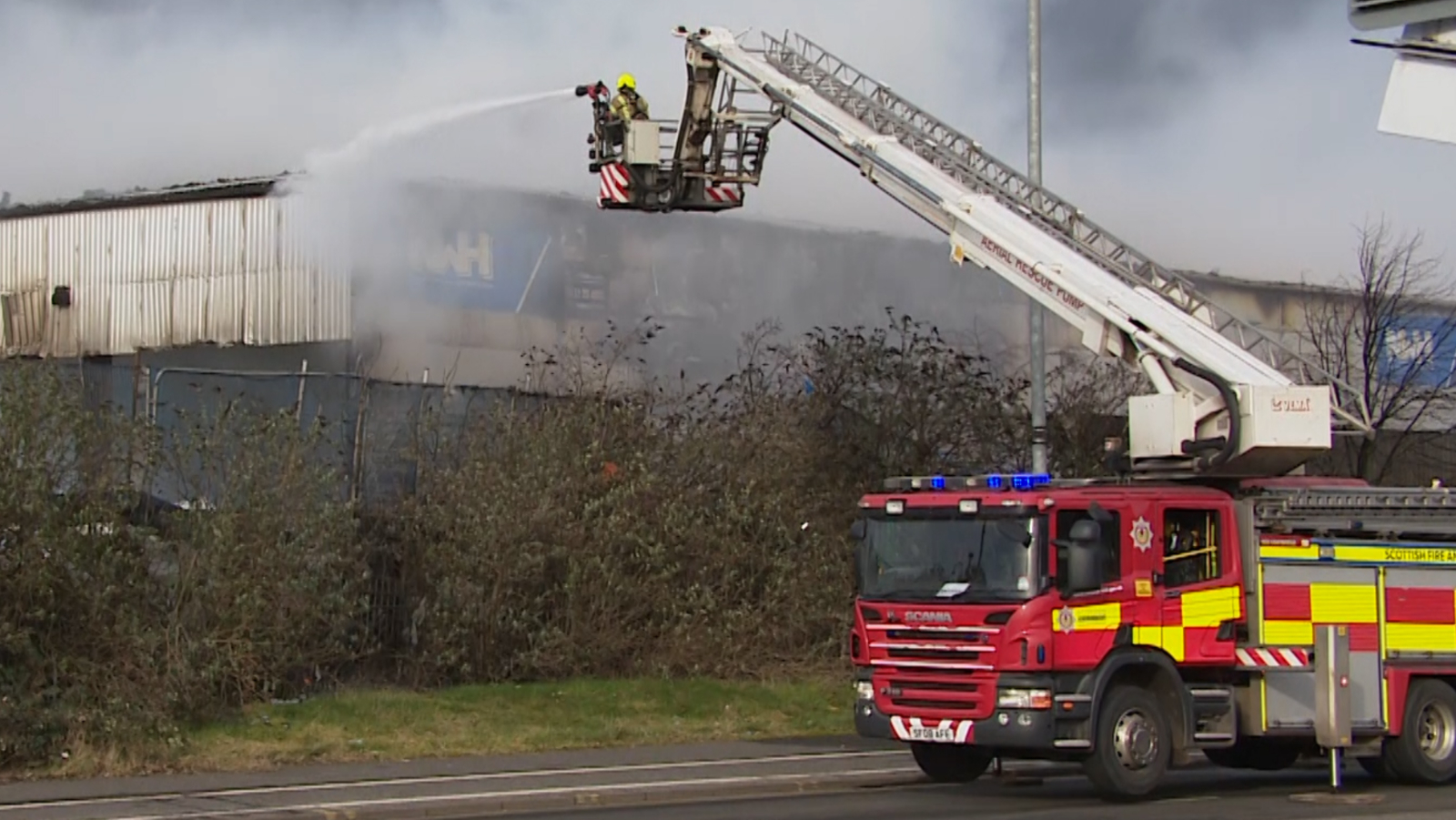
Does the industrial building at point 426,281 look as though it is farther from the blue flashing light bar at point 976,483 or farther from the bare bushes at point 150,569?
the blue flashing light bar at point 976,483

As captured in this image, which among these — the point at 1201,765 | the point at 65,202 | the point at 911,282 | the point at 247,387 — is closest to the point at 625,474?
the point at 247,387

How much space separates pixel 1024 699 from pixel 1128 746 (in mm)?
1044

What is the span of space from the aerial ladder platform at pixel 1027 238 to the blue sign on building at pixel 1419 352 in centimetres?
1599

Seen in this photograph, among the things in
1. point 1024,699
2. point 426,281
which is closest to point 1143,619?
point 1024,699

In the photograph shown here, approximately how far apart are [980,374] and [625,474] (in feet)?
21.2

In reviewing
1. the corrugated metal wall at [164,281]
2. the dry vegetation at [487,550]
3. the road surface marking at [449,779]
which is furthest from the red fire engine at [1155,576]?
the corrugated metal wall at [164,281]

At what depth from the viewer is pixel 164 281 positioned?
31500 millimetres

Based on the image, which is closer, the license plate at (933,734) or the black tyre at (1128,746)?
the black tyre at (1128,746)

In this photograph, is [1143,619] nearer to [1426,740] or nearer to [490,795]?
[1426,740]

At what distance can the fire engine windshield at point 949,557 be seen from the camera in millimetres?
14586

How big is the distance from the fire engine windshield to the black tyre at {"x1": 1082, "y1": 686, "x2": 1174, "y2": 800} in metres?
1.23

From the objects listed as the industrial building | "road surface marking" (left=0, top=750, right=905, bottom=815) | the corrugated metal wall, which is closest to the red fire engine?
"road surface marking" (left=0, top=750, right=905, bottom=815)

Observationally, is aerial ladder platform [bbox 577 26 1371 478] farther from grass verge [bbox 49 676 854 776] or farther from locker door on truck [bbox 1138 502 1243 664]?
grass verge [bbox 49 676 854 776]

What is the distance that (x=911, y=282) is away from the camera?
34031 millimetres
